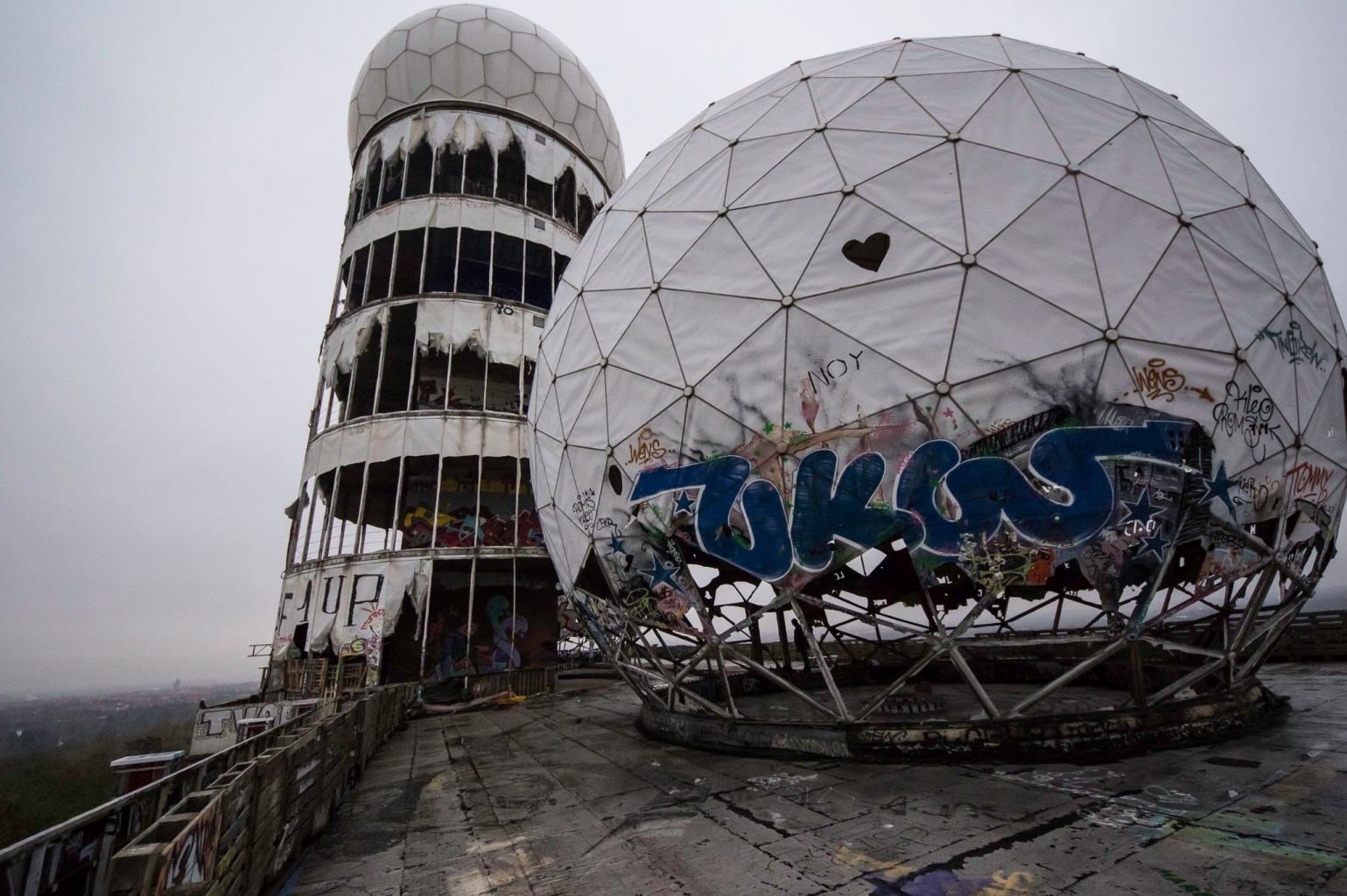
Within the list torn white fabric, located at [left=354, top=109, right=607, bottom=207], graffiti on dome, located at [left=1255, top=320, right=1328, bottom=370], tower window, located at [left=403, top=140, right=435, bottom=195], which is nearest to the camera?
graffiti on dome, located at [left=1255, top=320, right=1328, bottom=370]

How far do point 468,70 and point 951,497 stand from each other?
31746mm

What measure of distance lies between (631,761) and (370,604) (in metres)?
16.7

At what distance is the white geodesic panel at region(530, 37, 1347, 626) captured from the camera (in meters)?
6.22

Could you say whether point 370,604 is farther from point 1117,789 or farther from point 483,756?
point 1117,789

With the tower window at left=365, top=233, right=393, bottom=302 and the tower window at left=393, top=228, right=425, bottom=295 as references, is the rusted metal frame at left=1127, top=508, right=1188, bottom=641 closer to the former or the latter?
the tower window at left=365, top=233, right=393, bottom=302

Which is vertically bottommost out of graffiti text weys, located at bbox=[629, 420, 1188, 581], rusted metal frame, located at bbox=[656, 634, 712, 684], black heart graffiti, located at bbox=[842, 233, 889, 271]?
rusted metal frame, located at bbox=[656, 634, 712, 684]

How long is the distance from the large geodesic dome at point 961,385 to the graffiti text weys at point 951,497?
29 mm

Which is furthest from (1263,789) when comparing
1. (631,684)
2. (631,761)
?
(631,684)

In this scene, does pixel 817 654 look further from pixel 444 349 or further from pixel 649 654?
pixel 444 349

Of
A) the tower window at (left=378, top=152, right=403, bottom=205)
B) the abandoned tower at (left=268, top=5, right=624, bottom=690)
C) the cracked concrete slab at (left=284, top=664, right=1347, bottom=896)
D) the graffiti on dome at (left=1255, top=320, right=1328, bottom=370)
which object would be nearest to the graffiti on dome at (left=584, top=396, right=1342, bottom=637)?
the graffiti on dome at (left=1255, top=320, right=1328, bottom=370)

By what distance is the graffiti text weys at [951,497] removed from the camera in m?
6.10

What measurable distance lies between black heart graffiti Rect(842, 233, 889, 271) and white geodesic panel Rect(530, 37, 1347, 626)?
4 centimetres

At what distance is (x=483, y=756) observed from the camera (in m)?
9.08

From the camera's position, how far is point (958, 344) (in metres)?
6.49
